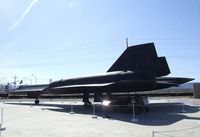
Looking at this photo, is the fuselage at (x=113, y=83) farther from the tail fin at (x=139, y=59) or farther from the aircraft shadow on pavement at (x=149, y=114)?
the aircraft shadow on pavement at (x=149, y=114)

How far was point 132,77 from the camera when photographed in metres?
21.4

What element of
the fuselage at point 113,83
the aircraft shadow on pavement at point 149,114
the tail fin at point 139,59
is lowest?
the aircraft shadow on pavement at point 149,114

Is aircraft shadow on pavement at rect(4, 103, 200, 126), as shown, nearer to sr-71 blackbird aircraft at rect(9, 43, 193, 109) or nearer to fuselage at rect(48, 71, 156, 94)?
sr-71 blackbird aircraft at rect(9, 43, 193, 109)

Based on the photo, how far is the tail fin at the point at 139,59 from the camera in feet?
72.9

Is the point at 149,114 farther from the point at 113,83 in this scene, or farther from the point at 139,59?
the point at 139,59

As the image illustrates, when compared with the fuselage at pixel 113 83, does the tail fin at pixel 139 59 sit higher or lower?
higher

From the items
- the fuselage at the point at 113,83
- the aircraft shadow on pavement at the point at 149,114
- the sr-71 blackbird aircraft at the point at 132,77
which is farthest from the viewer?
the sr-71 blackbird aircraft at the point at 132,77

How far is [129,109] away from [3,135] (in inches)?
416

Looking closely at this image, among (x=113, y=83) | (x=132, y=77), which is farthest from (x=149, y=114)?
(x=113, y=83)

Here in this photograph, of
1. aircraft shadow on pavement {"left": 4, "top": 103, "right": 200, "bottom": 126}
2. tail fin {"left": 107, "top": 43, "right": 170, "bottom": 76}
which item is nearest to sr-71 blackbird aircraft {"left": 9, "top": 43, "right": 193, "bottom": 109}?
tail fin {"left": 107, "top": 43, "right": 170, "bottom": 76}

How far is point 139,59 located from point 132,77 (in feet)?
6.69

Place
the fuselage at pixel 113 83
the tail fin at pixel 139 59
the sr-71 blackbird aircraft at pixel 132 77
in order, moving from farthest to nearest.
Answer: the tail fin at pixel 139 59, the sr-71 blackbird aircraft at pixel 132 77, the fuselage at pixel 113 83

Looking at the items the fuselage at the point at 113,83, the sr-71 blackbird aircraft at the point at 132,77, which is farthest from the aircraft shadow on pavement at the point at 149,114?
the fuselage at the point at 113,83

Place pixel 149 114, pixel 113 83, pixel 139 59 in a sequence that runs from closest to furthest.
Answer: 1. pixel 149 114
2. pixel 113 83
3. pixel 139 59
